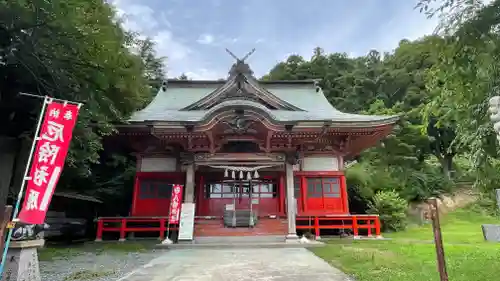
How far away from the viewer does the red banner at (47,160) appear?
157 inches

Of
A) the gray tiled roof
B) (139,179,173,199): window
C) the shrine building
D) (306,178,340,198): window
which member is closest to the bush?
the shrine building

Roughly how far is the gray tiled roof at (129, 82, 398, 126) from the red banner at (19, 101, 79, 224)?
6.44 metres

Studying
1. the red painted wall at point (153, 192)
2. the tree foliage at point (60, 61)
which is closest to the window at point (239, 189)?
the red painted wall at point (153, 192)

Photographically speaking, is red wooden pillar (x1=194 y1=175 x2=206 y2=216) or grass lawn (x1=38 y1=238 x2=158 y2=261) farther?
red wooden pillar (x1=194 y1=175 x2=206 y2=216)

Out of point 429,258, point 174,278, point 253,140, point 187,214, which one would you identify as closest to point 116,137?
point 187,214

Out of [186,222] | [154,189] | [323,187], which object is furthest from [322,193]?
[154,189]

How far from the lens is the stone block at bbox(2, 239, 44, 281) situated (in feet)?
14.5

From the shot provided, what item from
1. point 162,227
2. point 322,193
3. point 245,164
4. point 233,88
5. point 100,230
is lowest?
point 100,230

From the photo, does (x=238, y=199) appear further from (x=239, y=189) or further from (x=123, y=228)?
(x=123, y=228)

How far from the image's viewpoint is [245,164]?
11.9 meters

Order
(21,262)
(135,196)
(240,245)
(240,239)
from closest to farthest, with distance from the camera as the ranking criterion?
(21,262)
(240,245)
(240,239)
(135,196)

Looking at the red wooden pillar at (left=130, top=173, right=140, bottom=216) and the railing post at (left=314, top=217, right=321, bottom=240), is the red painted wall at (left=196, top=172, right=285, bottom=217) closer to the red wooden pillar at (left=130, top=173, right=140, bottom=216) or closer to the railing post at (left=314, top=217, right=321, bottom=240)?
the railing post at (left=314, top=217, right=321, bottom=240)

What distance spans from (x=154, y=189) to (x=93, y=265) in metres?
6.12

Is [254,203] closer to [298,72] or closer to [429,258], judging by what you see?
[429,258]
